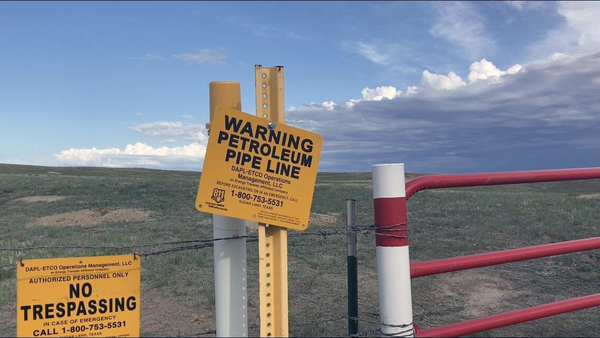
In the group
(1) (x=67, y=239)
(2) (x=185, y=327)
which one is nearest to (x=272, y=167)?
(2) (x=185, y=327)

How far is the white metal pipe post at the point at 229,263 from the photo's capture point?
3070 millimetres

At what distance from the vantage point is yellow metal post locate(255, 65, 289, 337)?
10.1ft

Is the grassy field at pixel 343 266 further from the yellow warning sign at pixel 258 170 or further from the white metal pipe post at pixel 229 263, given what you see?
the yellow warning sign at pixel 258 170

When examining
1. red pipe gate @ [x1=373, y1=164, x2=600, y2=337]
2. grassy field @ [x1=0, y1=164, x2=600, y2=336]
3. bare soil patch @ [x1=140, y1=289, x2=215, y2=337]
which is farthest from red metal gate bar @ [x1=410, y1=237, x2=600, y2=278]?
bare soil patch @ [x1=140, y1=289, x2=215, y2=337]

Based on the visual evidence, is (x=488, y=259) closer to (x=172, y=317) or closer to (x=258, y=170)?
(x=258, y=170)

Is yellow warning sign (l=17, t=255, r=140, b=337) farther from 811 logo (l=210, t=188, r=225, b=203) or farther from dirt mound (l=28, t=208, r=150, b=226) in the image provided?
dirt mound (l=28, t=208, r=150, b=226)

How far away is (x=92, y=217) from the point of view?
48.5ft

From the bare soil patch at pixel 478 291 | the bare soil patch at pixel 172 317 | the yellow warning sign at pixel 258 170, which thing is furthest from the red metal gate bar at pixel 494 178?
the bare soil patch at pixel 172 317

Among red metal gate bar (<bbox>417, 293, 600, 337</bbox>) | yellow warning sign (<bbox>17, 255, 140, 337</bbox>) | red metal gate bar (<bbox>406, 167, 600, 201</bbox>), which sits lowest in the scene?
red metal gate bar (<bbox>417, 293, 600, 337</bbox>)

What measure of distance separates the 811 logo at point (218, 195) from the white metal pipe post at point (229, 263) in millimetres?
188

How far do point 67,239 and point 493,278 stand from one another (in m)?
8.62

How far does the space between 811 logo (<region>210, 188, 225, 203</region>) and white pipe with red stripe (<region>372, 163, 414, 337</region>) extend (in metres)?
0.95

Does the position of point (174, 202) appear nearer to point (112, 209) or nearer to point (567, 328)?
point (112, 209)

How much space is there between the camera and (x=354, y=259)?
3629 millimetres
